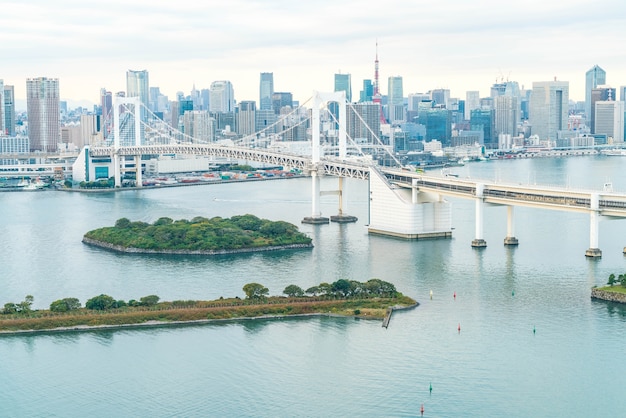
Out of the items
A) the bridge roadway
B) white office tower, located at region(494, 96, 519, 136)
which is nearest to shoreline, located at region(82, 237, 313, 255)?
the bridge roadway

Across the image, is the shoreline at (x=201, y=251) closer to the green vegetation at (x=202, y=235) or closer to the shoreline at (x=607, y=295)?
Answer: the green vegetation at (x=202, y=235)

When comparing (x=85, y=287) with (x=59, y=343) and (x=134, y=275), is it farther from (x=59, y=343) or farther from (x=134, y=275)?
(x=59, y=343)

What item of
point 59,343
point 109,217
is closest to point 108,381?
point 59,343

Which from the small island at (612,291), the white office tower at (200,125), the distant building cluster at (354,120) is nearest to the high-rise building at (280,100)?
the distant building cluster at (354,120)

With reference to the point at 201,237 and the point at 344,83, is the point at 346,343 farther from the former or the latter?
the point at 344,83

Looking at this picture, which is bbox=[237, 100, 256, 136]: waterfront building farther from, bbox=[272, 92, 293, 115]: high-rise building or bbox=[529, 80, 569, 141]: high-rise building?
bbox=[529, 80, 569, 141]: high-rise building

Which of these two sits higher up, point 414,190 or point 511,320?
point 414,190
